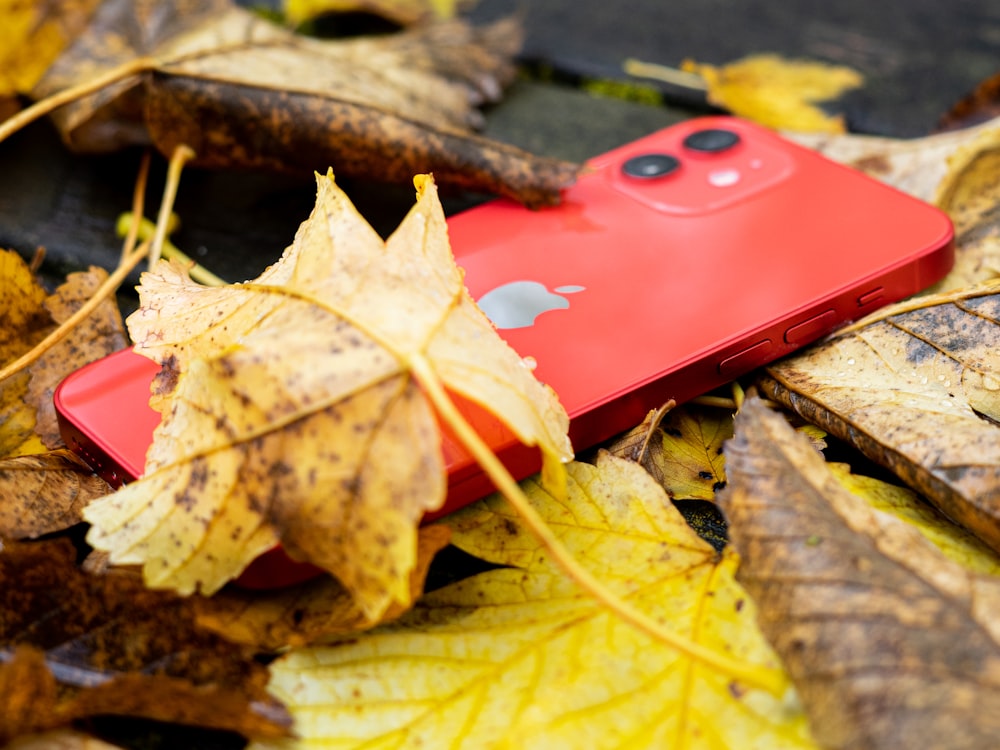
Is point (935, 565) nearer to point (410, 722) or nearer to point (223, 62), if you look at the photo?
point (410, 722)

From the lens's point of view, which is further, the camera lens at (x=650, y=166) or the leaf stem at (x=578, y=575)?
the camera lens at (x=650, y=166)

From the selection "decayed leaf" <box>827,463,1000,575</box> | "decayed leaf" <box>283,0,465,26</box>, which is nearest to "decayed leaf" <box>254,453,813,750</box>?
"decayed leaf" <box>827,463,1000,575</box>

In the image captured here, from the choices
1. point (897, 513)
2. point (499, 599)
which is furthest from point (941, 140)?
Result: point (499, 599)

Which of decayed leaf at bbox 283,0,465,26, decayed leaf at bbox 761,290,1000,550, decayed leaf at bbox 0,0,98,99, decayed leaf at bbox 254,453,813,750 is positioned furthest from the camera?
decayed leaf at bbox 283,0,465,26

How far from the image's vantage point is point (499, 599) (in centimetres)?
74

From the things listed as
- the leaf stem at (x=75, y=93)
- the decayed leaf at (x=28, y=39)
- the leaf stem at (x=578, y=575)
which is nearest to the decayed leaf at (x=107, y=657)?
the leaf stem at (x=578, y=575)

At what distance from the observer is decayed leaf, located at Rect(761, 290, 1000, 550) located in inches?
29.0

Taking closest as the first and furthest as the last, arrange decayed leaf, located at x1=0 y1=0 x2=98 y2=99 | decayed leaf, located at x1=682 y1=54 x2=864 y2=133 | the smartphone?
the smartphone < decayed leaf, located at x1=0 y1=0 x2=98 y2=99 < decayed leaf, located at x1=682 y1=54 x2=864 y2=133

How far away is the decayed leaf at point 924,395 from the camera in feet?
2.41

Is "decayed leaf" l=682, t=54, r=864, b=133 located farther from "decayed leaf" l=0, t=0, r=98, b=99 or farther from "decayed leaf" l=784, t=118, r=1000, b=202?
"decayed leaf" l=0, t=0, r=98, b=99

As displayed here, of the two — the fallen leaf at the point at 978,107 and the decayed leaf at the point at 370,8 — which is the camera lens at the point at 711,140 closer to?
the fallen leaf at the point at 978,107


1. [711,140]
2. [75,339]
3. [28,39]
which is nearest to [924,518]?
[711,140]

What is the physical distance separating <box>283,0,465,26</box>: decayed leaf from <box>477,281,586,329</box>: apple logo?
1.01m

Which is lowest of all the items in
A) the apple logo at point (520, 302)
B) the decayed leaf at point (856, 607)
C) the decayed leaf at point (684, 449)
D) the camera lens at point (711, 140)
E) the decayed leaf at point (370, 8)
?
the decayed leaf at point (684, 449)
